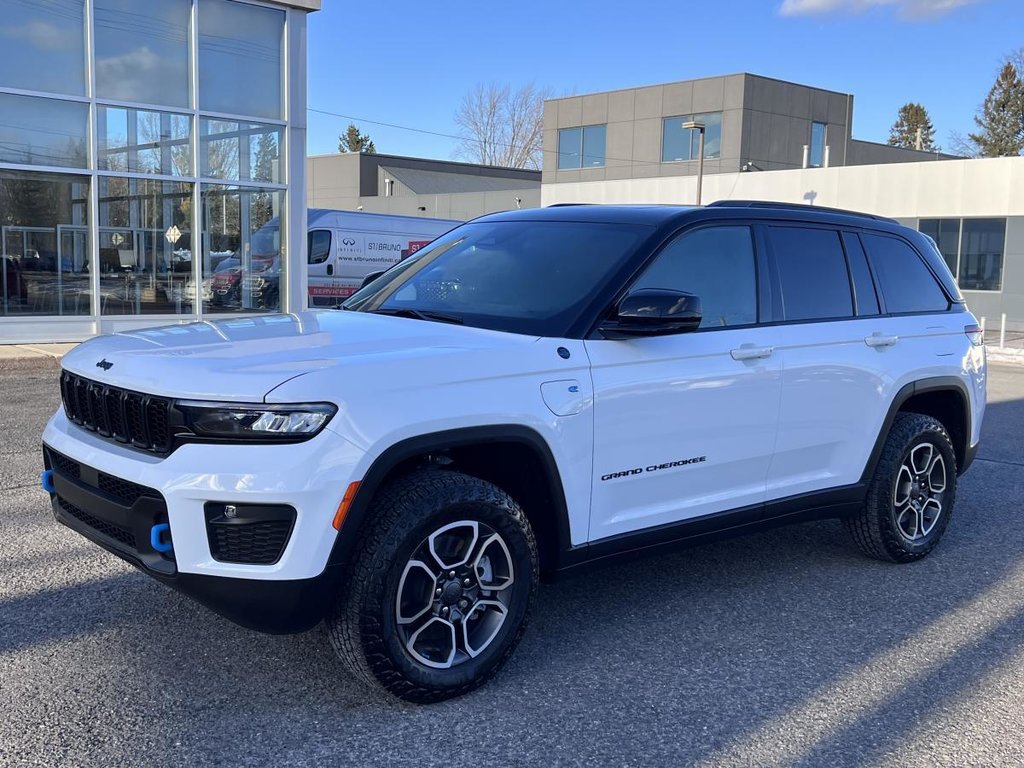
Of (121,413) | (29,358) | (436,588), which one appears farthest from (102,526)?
(29,358)

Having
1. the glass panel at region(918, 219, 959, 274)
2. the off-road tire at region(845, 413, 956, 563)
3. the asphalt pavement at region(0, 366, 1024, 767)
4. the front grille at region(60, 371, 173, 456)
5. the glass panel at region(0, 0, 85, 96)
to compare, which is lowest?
the asphalt pavement at region(0, 366, 1024, 767)

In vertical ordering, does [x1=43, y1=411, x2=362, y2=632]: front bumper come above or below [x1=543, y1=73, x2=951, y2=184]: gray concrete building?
below

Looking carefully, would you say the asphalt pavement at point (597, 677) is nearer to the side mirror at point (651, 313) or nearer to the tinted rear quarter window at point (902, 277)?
the side mirror at point (651, 313)

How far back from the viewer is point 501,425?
11.1 ft

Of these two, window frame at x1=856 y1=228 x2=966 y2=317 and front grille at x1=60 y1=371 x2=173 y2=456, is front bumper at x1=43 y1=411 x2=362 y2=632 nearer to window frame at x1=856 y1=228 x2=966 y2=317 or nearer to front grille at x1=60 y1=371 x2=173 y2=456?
front grille at x1=60 y1=371 x2=173 y2=456

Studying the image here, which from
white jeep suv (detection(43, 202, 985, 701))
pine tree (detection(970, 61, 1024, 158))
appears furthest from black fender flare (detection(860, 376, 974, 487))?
pine tree (detection(970, 61, 1024, 158))

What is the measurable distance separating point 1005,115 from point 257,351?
7008 cm

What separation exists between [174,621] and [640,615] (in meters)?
1.97

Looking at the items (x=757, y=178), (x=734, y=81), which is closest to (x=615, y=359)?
(x=757, y=178)

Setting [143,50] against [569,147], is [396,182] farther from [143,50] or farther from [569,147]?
[143,50]

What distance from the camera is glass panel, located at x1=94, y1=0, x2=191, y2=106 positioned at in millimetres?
15070

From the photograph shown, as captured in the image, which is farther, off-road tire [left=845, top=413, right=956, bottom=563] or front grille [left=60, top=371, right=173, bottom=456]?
off-road tire [left=845, top=413, right=956, bottom=563]

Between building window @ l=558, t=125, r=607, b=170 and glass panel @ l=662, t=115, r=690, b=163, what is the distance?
10.8 feet

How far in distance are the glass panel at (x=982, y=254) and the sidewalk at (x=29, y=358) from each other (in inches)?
938
